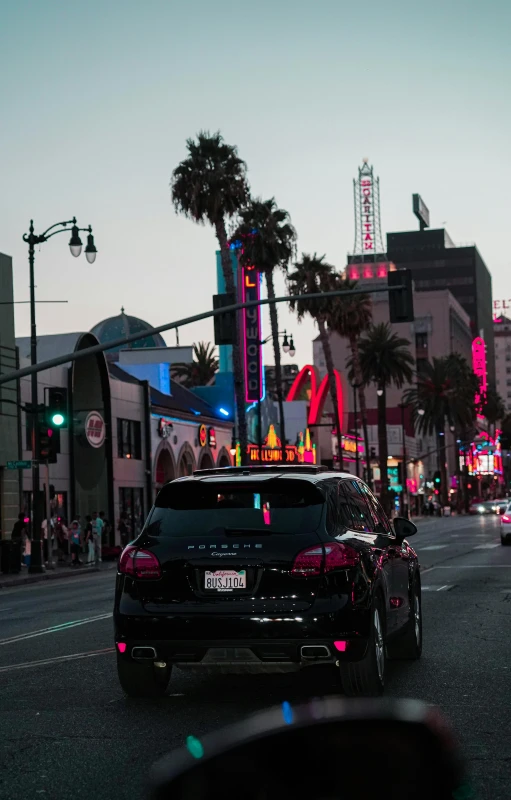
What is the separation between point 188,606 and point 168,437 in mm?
50529

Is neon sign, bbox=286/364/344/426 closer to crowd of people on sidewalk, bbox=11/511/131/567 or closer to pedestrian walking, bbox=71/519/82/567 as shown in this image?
crowd of people on sidewalk, bbox=11/511/131/567

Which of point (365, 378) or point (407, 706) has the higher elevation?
point (365, 378)

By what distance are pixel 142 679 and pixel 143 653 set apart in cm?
73

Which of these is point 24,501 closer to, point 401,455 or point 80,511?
point 80,511

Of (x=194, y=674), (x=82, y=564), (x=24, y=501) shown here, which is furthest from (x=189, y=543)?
(x=24, y=501)

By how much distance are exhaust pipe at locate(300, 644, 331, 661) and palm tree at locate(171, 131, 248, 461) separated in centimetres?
3950

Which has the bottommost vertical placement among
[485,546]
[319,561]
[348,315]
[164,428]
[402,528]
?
[485,546]

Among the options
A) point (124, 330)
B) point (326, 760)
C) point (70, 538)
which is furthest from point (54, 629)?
point (124, 330)

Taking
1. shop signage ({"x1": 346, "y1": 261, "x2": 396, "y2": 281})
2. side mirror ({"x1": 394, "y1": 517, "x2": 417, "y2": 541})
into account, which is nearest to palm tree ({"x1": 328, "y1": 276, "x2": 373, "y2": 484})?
side mirror ({"x1": 394, "y1": 517, "x2": 417, "y2": 541})

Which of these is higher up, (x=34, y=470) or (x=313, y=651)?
(x=34, y=470)

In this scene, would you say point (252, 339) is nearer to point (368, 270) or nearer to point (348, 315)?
point (348, 315)

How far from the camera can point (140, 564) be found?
29.5 feet

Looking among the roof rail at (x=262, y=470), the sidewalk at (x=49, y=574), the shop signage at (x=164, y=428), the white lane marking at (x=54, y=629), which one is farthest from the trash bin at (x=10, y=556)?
the roof rail at (x=262, y=470)

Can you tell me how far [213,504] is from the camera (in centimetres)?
923
